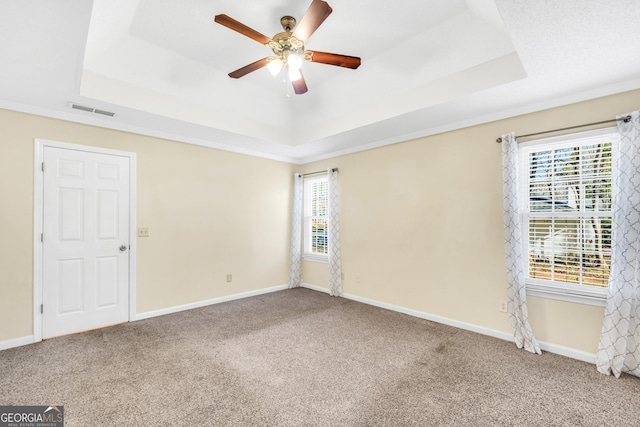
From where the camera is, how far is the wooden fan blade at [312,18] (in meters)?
1.77

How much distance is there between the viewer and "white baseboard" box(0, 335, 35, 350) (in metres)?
2.73

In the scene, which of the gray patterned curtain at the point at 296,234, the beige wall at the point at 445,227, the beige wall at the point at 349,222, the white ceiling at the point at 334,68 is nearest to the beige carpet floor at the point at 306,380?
the beige wall at the point at 445,227

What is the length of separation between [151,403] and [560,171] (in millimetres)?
3943

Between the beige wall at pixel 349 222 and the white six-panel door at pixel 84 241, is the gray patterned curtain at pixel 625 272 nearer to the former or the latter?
the beige wall at pixel 349 222

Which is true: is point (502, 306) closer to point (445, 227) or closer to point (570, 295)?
point (570, 295)

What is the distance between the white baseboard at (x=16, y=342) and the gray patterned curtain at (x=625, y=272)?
5276 mm

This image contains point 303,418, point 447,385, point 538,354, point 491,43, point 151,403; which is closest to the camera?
point 303,418

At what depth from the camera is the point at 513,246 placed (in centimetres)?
284

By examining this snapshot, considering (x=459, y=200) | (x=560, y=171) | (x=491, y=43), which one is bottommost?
(x=459, y=200)

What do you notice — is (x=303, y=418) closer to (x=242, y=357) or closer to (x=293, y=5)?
(x=242, y=357)

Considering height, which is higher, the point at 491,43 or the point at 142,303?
the point at 491,43

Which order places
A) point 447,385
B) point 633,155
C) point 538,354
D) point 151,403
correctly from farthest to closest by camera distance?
point 538,354 → point 633,155 → point 447,385 → point 151,403

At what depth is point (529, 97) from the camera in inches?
106

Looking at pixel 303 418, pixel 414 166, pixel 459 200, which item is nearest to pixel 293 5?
pixel 414 166
